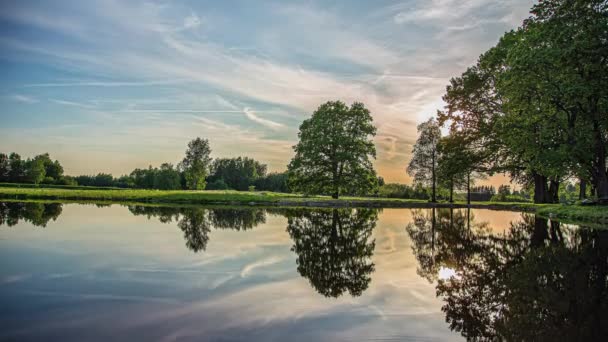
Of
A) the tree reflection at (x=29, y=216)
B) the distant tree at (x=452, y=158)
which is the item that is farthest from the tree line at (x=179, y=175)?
the tree reflection at (x=29, y=216)

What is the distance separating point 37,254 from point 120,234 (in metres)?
3.88

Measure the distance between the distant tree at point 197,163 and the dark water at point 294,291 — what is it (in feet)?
216

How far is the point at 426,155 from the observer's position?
49688mm

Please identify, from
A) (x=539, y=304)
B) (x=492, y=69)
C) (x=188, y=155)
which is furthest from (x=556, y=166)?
(x=188, y=155)

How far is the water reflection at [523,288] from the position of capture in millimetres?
4141

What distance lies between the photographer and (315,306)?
4.80m

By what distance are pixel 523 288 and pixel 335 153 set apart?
37.5 m

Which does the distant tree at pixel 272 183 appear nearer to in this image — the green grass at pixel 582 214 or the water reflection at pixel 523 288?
the green grass at pixel 582 214

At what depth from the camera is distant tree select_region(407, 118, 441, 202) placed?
4953cm

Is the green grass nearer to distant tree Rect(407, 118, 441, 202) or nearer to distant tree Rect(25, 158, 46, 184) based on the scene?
distant tree Rect(407, 118, 441, 202)

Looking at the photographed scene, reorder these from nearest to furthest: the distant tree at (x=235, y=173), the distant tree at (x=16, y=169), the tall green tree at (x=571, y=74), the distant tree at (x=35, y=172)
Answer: the tall green tree at (x=571, y=74), the distant tree at (x=35, y=172), the distant tree at (x=16, y=169), the distant tree at (x=235, y=173)

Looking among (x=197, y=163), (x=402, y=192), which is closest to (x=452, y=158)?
(x=402, y=192)

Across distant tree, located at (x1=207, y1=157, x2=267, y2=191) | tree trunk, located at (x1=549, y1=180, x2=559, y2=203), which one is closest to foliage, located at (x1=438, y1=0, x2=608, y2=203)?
tree trunk, located at (x1=549, y1=180, x2=559, y2=203)

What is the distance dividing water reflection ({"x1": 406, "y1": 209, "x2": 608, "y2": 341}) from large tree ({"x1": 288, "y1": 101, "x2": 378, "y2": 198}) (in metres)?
32.4
